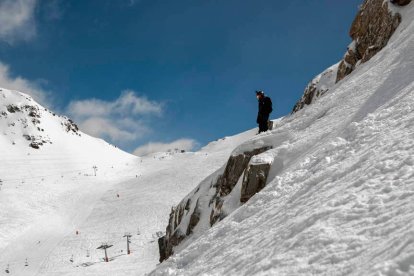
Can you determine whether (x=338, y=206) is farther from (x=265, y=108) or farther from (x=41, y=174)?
(x=41, y=174)

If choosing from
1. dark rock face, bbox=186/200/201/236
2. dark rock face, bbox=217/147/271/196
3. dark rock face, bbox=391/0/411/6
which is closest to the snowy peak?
dark rock face, bbox=186/200/201/236

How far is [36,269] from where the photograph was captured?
29578mm

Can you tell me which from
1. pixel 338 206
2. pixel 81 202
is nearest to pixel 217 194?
pixel 338 206

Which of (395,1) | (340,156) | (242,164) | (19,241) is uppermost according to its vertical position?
(395,1)

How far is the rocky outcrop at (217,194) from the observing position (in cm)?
1291

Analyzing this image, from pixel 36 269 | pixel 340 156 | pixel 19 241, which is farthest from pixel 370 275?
pixel 19 241

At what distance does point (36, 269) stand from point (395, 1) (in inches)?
1131

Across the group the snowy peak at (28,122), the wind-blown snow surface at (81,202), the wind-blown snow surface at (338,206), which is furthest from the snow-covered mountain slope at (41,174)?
the wind-blown snow surface at (338,206)

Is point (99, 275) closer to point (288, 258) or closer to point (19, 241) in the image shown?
point (19, 241)

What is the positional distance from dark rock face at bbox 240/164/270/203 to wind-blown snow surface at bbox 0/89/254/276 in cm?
1591

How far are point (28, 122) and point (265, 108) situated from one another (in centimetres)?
9778

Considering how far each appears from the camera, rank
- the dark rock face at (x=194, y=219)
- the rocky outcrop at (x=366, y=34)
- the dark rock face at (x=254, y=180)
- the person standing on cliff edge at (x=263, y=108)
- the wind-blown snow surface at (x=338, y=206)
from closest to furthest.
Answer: the wind-blown snow surface at (x=338, y=206), the dark rock face at (x=254, y=180), the dark rock face at (x=194, y=219), the person standing on cliff edge at (x=263, y=108), the rocky outcrop at (x=366, y=34)

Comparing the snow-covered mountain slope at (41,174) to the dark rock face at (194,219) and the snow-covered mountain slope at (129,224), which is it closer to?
the snow-covered mountain slope at (129,224)

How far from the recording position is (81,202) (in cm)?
5144
